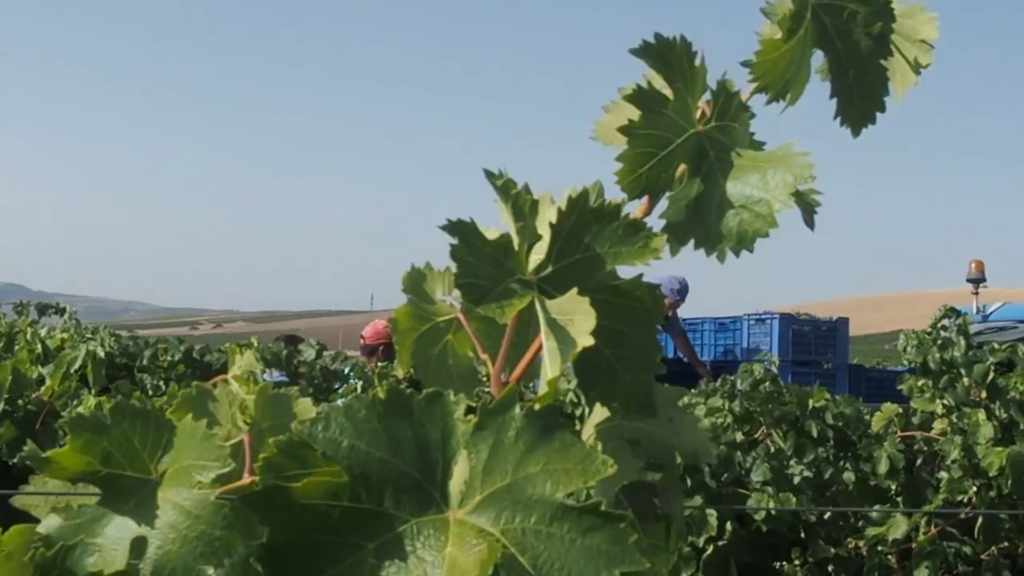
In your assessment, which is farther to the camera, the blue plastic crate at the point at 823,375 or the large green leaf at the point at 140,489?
the blue plastic crate at the point at 823,375

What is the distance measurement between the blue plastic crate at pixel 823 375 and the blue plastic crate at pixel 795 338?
0.10m

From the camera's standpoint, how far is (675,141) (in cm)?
122

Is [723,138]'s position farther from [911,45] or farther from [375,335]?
[375,335]

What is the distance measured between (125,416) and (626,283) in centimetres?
45

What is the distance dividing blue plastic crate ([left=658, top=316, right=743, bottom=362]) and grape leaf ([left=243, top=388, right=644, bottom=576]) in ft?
33.3

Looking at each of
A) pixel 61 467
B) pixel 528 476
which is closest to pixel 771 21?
pixel 528 476

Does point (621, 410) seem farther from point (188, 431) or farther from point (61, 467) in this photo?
point (61, 467)

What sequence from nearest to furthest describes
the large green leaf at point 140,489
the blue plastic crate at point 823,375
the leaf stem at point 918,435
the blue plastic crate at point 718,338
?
the large green leaf at point 140,489
the leaf stem at point 918,435
the blue plastic crate at point 823,375
the blue plastic crate at point 718,338

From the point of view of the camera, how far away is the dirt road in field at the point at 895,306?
36.5 m

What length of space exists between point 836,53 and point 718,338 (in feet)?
33.8

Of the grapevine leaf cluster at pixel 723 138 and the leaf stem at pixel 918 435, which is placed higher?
the grapevine leaf cluster at pixel 723 138

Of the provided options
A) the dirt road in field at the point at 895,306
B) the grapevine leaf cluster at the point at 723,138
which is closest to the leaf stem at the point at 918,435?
the grapevine leaf cluster at the point at 723,138

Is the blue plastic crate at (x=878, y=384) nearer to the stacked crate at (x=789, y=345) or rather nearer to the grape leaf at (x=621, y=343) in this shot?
the stacked crate at (x=789, y=345)

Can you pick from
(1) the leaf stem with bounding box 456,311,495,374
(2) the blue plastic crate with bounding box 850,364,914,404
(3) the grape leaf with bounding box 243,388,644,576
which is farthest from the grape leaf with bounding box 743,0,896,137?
(2) the blue plastic crate with bounding box 850,364,914,404
